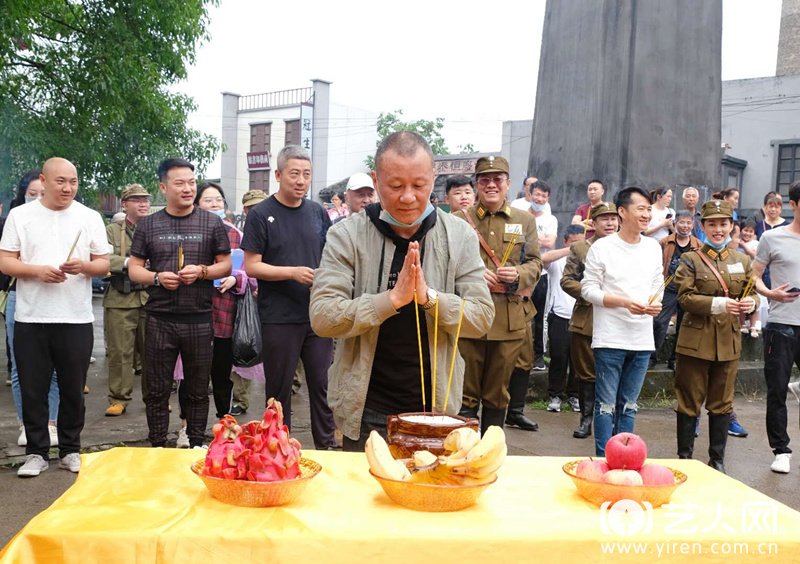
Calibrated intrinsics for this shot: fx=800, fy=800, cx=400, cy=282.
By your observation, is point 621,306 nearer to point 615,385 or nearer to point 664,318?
point 615,385

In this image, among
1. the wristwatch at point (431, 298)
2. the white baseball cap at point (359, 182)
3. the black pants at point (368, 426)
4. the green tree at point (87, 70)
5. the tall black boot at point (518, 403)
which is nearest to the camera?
the wristwatch at point (431, 298)

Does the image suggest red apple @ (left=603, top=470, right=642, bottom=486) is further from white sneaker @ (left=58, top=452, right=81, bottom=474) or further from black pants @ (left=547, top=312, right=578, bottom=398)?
black pants @ (left=547, top=312, right=578, bottom=398)

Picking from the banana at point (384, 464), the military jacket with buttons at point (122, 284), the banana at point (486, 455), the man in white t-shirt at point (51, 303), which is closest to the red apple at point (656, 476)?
the banana at point (486, 455)

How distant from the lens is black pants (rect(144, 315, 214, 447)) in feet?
17.7

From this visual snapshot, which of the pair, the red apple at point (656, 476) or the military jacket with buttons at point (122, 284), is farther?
the military jacket with buttons at point (122, 284)

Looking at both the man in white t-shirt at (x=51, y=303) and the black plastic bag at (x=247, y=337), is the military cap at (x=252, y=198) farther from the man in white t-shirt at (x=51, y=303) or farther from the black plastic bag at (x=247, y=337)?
the man in white t-shirt at (x=51, y=303)

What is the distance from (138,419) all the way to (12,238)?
89.6 inches

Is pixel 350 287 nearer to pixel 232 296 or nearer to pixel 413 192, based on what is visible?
pixel 413 192

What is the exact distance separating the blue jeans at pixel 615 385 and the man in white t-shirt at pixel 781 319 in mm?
1130

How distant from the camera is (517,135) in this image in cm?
3438

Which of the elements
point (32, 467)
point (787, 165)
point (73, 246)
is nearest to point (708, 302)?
point (73, 246)

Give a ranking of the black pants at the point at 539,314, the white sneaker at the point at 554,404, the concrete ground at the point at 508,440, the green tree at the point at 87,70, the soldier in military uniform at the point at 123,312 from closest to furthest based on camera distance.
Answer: the concrete ground at the point at 508,440
the soldier in military uniform at the point at 123,312
the white sneaker at the point at 554,404
the black pants at the point at 539,314
the green tree at the point at 87,70

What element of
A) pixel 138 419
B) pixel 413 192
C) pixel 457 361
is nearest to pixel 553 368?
pixel 138 419

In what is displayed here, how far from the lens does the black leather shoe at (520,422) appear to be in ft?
23.2
